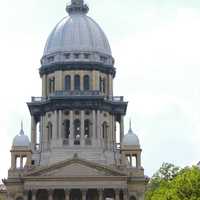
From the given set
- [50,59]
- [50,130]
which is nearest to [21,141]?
[50,130]

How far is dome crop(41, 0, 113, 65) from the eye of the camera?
160m

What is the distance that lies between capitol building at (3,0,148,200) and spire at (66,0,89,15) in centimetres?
18

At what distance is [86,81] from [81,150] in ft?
46.0

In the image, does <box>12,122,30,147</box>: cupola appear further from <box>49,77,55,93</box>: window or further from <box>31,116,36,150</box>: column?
<box>49,77,55,93</box>: window

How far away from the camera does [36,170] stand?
140 metres

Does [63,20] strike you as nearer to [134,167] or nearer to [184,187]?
[134,167]

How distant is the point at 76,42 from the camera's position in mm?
162000

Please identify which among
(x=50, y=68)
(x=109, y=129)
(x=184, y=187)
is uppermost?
(x=50, y=68)

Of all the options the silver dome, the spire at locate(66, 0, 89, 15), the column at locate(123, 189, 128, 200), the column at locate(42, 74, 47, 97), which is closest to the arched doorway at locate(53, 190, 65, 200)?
the column at locate(123, 189, 128, 200)

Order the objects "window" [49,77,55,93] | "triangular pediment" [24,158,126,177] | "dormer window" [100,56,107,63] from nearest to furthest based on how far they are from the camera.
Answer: "triangular pediment" [24,158,126,177], "window" [49,77,55,93], "dormer window" [100,56,107,63]

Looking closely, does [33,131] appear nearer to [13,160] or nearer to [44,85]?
[44,85]

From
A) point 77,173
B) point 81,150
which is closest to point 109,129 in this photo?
point 81,150

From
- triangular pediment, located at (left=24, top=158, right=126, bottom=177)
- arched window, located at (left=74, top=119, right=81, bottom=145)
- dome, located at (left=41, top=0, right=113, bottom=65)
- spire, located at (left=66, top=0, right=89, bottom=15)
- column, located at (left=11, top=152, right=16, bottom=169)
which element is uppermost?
spire, located at (left=66, top=0, right=89, bottom=15)

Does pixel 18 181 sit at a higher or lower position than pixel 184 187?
higher
